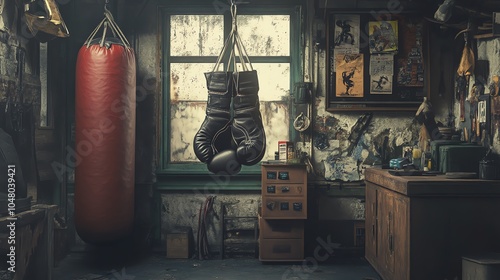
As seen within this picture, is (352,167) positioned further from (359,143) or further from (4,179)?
(4,179)

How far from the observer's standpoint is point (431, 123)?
5629mm

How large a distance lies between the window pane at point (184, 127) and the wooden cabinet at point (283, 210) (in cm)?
103

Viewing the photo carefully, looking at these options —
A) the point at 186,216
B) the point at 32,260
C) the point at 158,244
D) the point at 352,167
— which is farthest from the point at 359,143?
the point at 32,260

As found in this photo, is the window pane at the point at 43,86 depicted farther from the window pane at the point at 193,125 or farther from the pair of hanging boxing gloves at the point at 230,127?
the pair of hanging boxing gloves at the point at 230,127

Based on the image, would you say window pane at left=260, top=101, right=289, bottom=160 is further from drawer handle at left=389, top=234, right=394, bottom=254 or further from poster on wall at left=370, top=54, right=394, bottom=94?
drawer handle at left=389, top=234, right=394, bottom=254

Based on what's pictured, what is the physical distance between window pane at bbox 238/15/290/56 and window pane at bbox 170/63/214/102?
51 cm

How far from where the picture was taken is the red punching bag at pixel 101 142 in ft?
16.8

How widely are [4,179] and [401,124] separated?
4.12m

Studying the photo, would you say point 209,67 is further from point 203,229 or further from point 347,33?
point 203,229

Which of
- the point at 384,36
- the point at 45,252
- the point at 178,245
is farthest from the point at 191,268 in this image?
the point at 384,36

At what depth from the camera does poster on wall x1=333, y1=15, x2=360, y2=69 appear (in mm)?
6168

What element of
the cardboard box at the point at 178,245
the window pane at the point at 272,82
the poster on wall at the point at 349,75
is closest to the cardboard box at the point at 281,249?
the cardboard box at the point at 178,245

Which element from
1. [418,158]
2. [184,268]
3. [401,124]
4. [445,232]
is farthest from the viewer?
[401,124]

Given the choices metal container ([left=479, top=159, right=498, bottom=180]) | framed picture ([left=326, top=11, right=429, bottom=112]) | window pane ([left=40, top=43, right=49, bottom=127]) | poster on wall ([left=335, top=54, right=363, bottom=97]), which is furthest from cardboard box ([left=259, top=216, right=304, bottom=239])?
window pane ([left=40, top=43, right=49, bottom=127])
